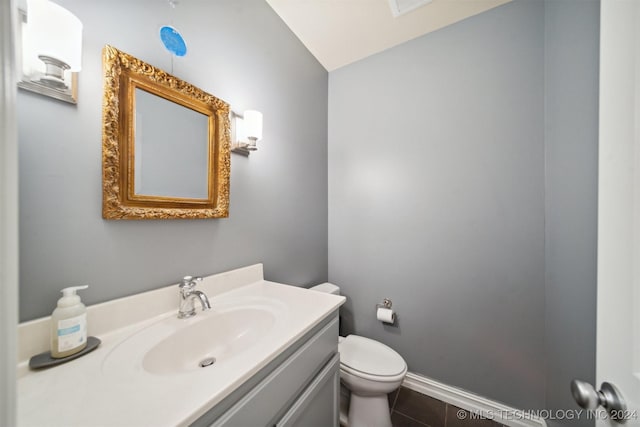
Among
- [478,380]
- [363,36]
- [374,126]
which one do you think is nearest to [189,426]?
[478,380]

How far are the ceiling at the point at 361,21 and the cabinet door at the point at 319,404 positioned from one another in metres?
1.87

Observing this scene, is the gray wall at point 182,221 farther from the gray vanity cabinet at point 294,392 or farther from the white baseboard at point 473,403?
the white baseboard at point 473,403

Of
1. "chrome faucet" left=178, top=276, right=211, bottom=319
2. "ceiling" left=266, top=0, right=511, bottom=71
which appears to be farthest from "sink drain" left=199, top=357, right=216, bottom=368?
"ceiling" left=266, top=0, right=511, bottom=71

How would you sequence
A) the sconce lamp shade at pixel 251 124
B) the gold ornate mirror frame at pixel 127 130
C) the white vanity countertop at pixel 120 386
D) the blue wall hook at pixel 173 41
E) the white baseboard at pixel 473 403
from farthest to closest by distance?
the white baseboard at pixel 473 403 → the sconce lamp shade at pixel 251 124 → the blue wall hook at pixel 173 41 → the gold ornate mirror frame at pixel 127 130 → the white vanity countertop at pixel 120 386

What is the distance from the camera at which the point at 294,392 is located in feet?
2.25

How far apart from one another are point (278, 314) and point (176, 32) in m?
1.11

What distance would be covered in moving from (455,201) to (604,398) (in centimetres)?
106

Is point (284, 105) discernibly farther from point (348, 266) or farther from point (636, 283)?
point (636, 283)

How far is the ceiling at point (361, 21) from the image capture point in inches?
48.9

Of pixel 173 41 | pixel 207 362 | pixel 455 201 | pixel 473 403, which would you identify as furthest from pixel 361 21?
pixel 473 403

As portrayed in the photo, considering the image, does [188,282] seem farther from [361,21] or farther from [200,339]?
[361,21]

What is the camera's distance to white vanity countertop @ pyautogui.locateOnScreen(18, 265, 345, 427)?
38 centimetres

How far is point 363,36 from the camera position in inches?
57.1

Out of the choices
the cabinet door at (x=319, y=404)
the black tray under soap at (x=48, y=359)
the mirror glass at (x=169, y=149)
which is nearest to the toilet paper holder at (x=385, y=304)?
the cabinet door at (x=319, y=404)
